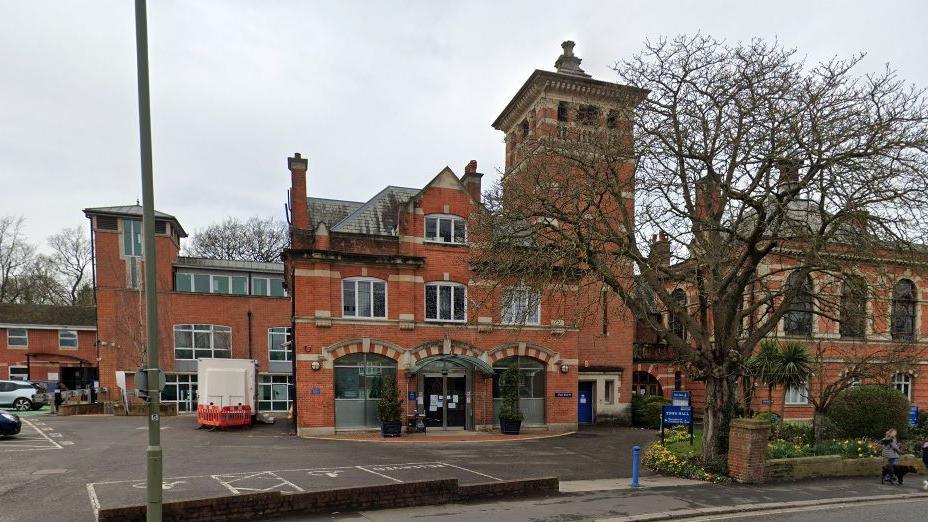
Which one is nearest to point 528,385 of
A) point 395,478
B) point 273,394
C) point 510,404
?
point 510,404

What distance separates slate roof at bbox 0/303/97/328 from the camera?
42688 millimetres

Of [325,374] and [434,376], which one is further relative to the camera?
[434,376]

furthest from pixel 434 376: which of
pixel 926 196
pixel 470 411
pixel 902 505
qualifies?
pixel 926 196

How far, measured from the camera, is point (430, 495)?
35.0 ft

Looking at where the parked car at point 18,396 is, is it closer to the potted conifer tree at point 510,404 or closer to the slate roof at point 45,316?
the slate roof at point 45,316

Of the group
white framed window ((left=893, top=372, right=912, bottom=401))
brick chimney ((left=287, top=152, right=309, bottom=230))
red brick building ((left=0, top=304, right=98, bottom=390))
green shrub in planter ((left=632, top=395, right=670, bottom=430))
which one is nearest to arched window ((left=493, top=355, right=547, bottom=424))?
green shrub in planter ((left=632, top=395, right=670, bottom=430))

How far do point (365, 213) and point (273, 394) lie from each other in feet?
61.2

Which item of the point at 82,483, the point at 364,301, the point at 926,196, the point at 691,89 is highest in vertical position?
the point at 691,89

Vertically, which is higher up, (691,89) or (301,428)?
(691,89)

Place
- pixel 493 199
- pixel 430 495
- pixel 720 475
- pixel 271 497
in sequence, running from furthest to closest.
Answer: pixel 493 199, pixel 720 475, pixel 430 495, pixel 271 497

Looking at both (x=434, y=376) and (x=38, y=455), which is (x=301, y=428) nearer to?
(x=434, y=376)

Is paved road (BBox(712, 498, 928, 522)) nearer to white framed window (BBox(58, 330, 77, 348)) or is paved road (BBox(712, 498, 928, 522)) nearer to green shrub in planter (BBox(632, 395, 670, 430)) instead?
green shrub in planter (BBox(632, 395, 670, 430))

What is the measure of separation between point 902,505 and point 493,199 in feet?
40.6

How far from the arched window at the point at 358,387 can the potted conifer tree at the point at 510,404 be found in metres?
4.84
